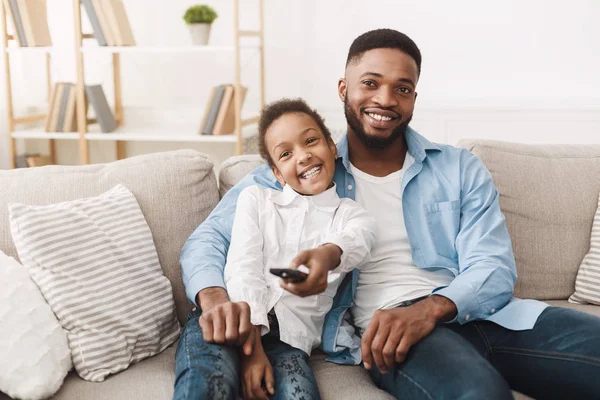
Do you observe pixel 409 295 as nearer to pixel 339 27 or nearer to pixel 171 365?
pixel 171 365

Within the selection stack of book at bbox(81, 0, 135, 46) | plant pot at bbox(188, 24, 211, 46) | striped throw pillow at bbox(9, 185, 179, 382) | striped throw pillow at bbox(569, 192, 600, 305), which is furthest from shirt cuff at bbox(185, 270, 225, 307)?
stack of book at bbox(81, 0, 135, 46)

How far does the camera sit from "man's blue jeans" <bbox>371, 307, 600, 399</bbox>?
120 cm

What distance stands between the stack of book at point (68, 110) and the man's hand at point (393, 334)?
2638 mm

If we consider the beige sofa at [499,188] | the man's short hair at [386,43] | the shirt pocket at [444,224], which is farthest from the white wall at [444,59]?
the shirt pocket at [444,224]

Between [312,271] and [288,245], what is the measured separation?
9.5 inches

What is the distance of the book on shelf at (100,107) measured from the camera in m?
3.55

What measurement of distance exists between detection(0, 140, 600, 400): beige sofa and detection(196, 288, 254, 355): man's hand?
0.75 ft

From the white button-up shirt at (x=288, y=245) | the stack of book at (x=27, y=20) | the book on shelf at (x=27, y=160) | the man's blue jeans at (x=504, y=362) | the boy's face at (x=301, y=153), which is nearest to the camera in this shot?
the man's blue jeans at (x=504, y=362)

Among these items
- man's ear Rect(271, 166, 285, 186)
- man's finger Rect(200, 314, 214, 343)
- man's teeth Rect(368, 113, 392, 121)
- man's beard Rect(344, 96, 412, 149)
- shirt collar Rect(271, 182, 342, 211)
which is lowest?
man's finger Rect(200, 314, 214, 343)

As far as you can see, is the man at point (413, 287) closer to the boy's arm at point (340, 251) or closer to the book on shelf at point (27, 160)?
the boy's arm at point (340, 251)

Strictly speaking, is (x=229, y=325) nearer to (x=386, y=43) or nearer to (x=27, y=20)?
(x=386, y=43)

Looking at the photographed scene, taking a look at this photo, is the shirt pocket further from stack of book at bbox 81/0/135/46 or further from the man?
stack of book at bbox 81/0/135/46

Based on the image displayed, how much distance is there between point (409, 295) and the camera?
154 cm

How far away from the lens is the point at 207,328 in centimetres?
135
